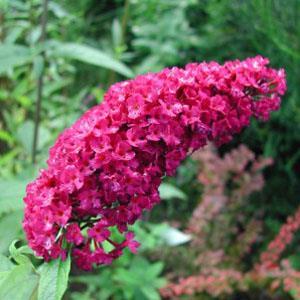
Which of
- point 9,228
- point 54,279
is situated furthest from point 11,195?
point 54,279

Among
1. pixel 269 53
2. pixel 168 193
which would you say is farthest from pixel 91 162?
pixel 269 53

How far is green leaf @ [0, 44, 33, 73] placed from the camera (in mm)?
1679

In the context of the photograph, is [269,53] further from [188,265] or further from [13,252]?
[13,252]

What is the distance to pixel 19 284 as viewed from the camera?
99 centimetres

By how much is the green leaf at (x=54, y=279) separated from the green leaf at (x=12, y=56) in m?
0.80

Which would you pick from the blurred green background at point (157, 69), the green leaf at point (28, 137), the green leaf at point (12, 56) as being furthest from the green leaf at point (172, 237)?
the green leaf at point (12, 56)

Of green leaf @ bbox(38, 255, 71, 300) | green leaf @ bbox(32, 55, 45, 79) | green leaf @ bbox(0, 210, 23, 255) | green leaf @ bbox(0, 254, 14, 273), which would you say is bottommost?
green leaf @ bbox(0, 210, 23, 255)

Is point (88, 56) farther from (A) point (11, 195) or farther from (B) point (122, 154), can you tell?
(B) point (122, 154)

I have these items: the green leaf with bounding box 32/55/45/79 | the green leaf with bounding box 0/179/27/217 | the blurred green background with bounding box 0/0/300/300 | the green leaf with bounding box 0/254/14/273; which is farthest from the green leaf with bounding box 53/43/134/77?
the green leaf with bounding box 0/254/14/273

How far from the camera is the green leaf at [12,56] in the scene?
168 cm

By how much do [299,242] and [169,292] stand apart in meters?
0.87

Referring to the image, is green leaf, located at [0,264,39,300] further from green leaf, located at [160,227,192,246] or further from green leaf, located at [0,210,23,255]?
green leaf, located at [160,227,192,246]

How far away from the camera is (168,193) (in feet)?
6.79

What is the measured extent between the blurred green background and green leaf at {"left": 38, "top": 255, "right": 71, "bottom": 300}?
96 cm
